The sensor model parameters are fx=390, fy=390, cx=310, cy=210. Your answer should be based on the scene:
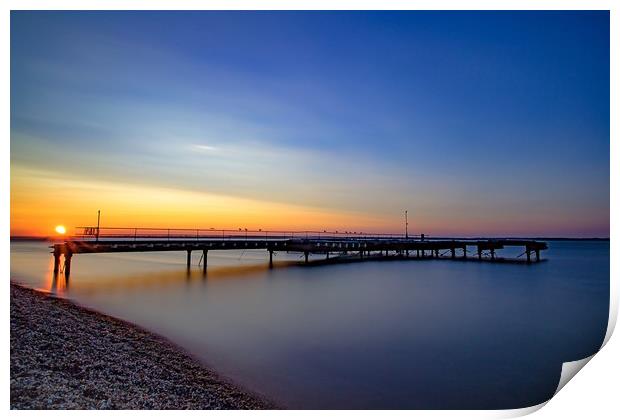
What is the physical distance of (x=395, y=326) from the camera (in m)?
9.49

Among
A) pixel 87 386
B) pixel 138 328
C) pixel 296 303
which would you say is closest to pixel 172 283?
pixel 296 303

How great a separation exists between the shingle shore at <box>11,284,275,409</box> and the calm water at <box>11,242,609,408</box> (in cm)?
61

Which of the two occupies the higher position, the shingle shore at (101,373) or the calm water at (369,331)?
the shingle shore at (101,373)

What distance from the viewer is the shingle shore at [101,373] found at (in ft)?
14.1

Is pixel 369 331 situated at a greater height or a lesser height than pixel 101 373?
lesser

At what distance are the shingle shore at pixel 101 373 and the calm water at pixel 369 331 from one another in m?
0.61

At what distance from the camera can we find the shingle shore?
4.30 metres

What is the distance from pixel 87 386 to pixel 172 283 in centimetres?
1157

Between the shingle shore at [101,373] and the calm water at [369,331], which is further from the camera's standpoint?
the calm water at [369,331]

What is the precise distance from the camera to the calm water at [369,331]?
576 cm

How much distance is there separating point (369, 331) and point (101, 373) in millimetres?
5677

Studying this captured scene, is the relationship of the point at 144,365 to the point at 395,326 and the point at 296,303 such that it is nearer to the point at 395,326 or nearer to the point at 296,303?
the point at 395,326

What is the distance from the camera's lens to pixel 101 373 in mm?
4938
